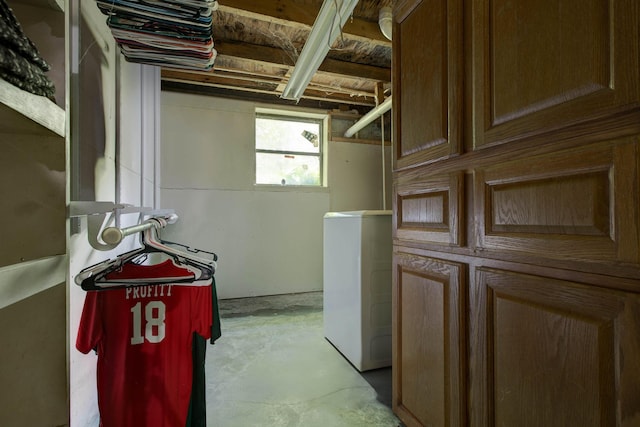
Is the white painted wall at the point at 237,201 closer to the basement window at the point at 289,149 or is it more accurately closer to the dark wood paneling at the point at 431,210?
the basement window at the point at 289,149

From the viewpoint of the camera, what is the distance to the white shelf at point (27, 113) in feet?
1.63

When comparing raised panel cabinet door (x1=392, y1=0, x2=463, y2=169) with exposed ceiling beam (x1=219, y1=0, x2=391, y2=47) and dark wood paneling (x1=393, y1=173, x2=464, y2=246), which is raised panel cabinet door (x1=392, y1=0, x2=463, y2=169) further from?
exposed ceiling beam (x1=219, y1=0, x2=391, y2=47)

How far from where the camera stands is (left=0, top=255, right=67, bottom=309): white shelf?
0.50 metres

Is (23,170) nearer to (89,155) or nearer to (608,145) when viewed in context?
(89,155)

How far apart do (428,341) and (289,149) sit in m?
3.21


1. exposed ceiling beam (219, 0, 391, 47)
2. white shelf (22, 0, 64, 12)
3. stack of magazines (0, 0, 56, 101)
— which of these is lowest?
stack of magazines (0, 0, 56, 101)

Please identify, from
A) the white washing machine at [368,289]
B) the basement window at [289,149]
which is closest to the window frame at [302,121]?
the basement window at [289,149]

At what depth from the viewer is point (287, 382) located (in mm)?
1892

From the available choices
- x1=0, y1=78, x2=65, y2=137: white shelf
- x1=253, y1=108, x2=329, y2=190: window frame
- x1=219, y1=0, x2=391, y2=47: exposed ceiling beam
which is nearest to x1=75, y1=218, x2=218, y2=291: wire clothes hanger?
x1=0, y1=78, x2=65, y2=137: white shelf

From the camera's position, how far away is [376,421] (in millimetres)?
1534

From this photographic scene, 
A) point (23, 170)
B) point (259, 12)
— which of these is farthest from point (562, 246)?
point (259, 12)

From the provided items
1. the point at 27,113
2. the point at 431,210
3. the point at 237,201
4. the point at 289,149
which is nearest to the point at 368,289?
the point at 431,210

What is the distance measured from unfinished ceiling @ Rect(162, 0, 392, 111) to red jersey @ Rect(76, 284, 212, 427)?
171 cm

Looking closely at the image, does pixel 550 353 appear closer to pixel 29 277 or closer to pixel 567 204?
pixel 567 204
